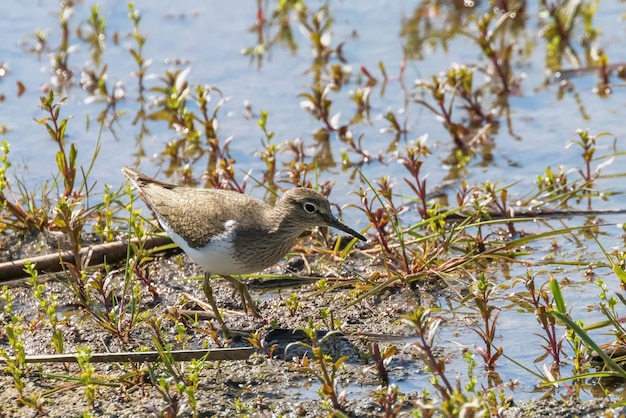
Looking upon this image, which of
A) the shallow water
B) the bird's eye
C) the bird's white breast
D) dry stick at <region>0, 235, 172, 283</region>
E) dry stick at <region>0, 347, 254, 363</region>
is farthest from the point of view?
the shallow water

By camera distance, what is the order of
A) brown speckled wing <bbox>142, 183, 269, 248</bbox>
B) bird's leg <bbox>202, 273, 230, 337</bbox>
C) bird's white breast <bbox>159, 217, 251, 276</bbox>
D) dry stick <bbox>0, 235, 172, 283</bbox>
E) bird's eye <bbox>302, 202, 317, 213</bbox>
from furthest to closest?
dry stick <bbox>0, 235, 172, 283</bbox>, bird's eye <bbox>302, 202, 317, 213</bbox>, brown speckled wing <bbox>142, 183, 269, 248</bbox>, bird's white breast <bbox>159, 217, 251, 276</bbox>, bird's leg <bbox>202, 273, 230, 337</bbox>

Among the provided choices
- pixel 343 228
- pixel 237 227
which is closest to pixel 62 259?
pixel 237 227

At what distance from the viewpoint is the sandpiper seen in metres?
7.12

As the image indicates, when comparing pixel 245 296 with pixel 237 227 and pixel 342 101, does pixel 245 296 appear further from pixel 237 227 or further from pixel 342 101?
pixel 342 101

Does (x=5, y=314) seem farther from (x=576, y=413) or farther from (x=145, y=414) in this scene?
(x=576, y=413)

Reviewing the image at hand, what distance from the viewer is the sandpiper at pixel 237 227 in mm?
7117

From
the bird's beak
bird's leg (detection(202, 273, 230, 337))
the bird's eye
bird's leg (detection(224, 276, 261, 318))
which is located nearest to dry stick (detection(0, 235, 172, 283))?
bird's leg (detection(202, 273, 230, 337))

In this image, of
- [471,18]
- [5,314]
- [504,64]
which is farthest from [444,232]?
[471,18]

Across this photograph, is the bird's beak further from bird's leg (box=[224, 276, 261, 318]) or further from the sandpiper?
bird's leg (box=[224, 276, 261, 318])

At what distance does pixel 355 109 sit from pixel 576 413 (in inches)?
231

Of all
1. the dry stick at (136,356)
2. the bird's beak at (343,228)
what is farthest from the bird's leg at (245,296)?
the bird's beak at (343,228)

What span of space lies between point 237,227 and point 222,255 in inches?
10.1

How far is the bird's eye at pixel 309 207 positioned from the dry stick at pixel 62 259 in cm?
130

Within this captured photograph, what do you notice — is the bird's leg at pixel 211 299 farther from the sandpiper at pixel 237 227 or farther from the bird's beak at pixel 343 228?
the bird's beak at pixel 343 228
